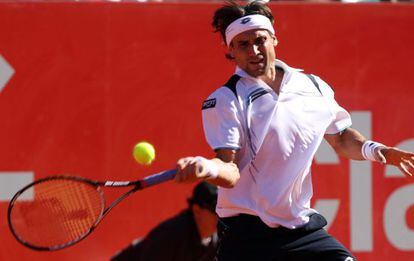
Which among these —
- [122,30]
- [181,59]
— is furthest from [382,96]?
[122,30]

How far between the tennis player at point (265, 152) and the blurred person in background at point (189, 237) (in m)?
1.25

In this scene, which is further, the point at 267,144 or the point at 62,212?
the point at 62,212

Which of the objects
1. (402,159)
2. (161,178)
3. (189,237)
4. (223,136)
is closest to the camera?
(161,178)

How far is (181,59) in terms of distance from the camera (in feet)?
21.6

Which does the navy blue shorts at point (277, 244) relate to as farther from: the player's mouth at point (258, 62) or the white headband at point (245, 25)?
the white headband at point (245, 25)

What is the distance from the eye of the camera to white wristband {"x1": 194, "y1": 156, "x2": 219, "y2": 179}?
3.83 metres

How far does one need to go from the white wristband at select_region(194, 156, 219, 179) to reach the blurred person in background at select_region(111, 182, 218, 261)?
A: 1.82 metres

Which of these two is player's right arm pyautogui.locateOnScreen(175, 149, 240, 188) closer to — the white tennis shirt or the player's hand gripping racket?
the white tennis shirt

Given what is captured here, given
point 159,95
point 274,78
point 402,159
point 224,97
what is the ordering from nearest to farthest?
point 224,97 < point 402,159 < point 274,78 < point 159,95

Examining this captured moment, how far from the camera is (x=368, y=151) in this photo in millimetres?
4500

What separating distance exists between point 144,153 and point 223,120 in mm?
1832

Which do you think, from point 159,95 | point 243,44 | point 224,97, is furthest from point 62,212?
point 159,95

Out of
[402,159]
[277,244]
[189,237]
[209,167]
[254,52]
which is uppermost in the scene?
[254,52]

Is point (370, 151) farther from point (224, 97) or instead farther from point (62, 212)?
point (62, 212)
